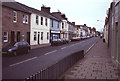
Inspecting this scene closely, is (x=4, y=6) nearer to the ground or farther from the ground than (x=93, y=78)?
farther from the ground

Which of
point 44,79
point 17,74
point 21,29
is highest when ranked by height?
point 21,29

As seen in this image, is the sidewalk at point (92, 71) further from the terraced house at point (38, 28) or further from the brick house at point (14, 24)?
the terraced house at point (38, 28)

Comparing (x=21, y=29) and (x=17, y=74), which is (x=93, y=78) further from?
(x=21, y=29)

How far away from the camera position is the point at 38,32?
33.1 metres

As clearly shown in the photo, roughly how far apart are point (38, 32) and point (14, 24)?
9.32 metres

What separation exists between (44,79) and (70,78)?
7.29 ft

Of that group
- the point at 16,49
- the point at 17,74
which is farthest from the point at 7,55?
the point at 17,74

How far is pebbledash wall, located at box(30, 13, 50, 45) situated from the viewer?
30198 mm

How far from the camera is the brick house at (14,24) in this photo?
21.7m

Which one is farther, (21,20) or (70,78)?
(21,20)

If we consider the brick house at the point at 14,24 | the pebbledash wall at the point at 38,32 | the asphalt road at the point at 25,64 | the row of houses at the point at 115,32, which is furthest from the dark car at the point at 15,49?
the pebbledash wall at the point at 38,32

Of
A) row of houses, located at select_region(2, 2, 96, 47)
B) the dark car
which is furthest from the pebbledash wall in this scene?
the dark car

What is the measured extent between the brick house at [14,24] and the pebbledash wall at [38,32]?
1.57 meters

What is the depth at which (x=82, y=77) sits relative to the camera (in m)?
7.58
